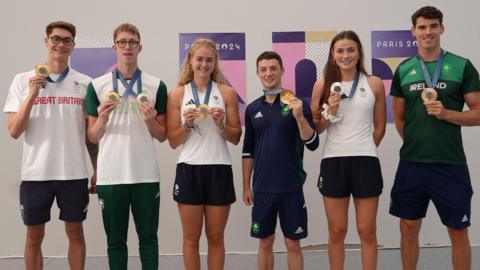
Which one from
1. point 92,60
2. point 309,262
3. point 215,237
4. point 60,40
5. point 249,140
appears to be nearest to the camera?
point 215,237

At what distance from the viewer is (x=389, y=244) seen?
4738 mm

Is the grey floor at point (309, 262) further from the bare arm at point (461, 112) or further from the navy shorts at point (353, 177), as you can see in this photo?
the bare arm at point (461, 112)

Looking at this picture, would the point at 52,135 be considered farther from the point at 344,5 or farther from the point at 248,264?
the point at 344,5

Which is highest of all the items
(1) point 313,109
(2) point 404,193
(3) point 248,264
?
(1) point 313,109

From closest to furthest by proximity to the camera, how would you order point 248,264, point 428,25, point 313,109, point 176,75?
point 428,25 < point 313,109 < point 248,264 < point 176,75

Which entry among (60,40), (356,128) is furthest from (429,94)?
(60,40)

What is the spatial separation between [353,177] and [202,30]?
8.31ft

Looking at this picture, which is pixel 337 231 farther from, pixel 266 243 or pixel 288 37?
pixel 288 37

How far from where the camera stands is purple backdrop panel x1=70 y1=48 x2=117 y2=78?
4594 millimetres

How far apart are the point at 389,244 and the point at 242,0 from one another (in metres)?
3.24

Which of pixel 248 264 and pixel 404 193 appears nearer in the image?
pixel 404 193

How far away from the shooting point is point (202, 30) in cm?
462

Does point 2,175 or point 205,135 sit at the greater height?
point 205,135

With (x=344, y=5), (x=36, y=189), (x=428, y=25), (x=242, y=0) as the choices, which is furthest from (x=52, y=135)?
(x=344, y=5)
